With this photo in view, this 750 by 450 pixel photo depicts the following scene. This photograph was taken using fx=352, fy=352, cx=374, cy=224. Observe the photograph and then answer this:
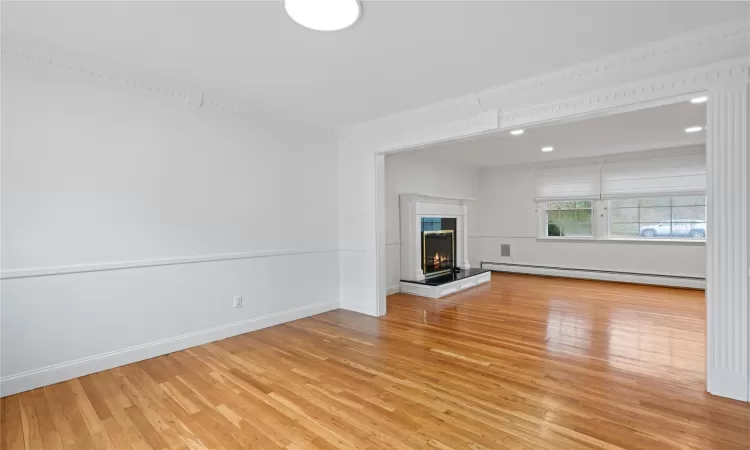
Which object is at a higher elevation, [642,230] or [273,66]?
[273,66]

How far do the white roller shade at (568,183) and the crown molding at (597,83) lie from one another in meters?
4.59

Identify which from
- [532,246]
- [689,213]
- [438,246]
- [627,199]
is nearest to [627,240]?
[627,199]

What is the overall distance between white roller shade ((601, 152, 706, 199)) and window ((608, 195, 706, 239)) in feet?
0.65

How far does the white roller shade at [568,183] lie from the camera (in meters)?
6.93

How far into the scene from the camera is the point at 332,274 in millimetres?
4898

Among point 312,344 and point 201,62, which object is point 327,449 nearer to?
point 312,344

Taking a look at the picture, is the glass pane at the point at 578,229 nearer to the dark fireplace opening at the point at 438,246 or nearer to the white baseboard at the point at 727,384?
the dark fireplace opening at the point at 438,246

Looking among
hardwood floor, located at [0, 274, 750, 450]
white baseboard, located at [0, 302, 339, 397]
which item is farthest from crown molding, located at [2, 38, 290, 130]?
hardwood floor, located at [0, 274, 750, 450]

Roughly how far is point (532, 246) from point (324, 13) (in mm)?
6988

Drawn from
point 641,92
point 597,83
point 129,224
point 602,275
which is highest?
point 597,83

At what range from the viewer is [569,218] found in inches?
290

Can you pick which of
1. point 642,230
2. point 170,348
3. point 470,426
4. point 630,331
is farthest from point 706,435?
point 642,230

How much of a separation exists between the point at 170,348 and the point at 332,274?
6.95ft

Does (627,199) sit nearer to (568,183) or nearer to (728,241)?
(568,183)
